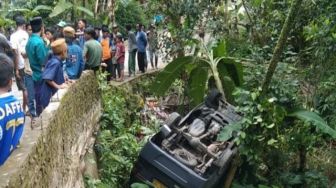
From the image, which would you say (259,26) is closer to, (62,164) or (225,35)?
(225,35)

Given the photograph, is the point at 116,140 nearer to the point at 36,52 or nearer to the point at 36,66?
the point at 36,66

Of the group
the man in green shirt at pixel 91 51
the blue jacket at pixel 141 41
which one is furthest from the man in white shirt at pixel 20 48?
the blue jacket at pixel 141 41

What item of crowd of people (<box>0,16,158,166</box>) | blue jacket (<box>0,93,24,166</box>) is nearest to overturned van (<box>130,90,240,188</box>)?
crowd of people (<box>0,16,158,166</box>)

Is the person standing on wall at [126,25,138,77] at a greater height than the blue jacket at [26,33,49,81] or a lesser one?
lesser

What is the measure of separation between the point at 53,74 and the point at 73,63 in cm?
184

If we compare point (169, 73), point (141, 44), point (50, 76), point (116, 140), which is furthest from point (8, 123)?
point (141, 44)

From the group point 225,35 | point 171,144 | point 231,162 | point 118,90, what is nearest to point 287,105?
point 231,162

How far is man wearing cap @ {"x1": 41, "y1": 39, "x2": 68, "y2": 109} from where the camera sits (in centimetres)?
597

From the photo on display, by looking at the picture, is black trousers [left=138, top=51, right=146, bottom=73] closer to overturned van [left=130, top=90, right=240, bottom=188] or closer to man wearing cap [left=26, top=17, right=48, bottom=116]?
overturned van [left=130, top=90, right=240, bottom=188]

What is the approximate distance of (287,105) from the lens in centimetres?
702

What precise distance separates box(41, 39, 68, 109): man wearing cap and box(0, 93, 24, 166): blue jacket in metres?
2.52

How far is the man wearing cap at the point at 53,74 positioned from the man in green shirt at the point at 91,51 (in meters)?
2.80

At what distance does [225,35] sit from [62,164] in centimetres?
895

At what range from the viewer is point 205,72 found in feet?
30.7
